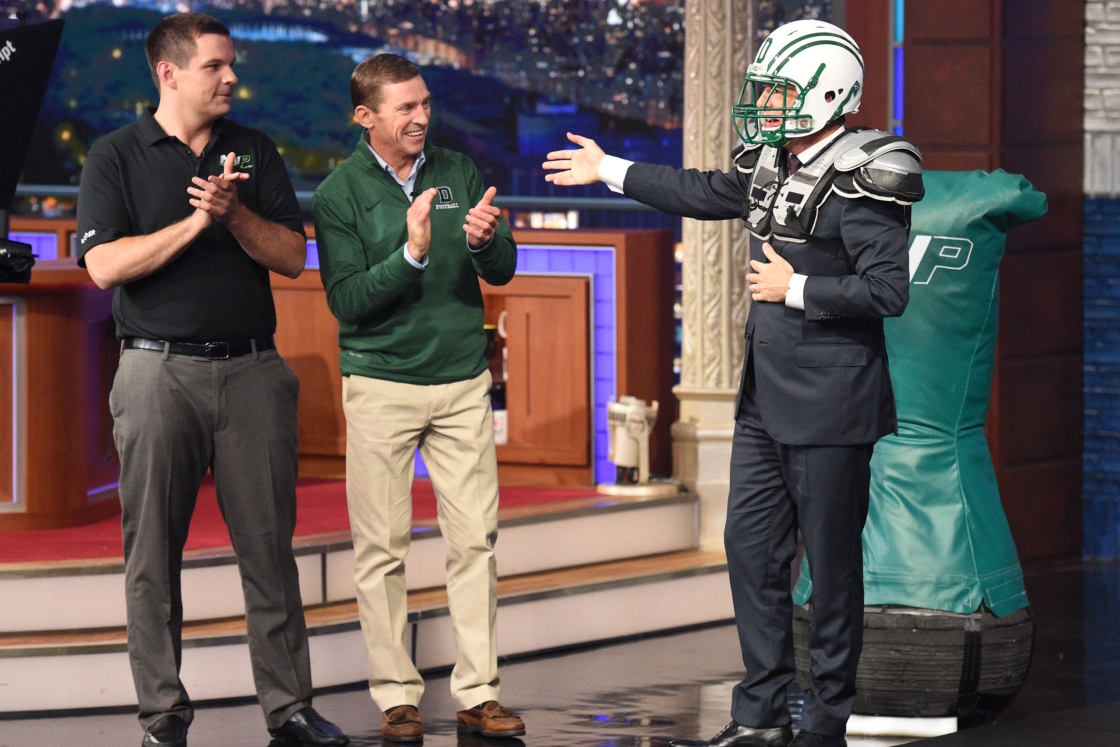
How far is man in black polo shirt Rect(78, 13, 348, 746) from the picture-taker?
402 cm

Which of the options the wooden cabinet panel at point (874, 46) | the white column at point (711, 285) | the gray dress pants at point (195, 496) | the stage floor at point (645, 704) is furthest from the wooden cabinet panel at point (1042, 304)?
the gray dress pants at point (195, 496)

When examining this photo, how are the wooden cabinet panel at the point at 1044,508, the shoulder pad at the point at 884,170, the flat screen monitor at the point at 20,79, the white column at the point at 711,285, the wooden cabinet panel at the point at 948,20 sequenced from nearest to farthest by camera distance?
1. the shoulder pad at the point at 884,170
2. the flat screen monitor at the point at 20,79
3. the white column at the point at 711,285
4. the wooden cabinet panel at the point at 948,20
5. the wooden cabinet panel at the point at 1044,508

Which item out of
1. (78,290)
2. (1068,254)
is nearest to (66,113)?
(78,290)

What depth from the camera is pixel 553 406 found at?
6191mm

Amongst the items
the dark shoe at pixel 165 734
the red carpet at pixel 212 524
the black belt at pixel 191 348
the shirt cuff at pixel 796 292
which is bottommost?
the dark shoe at pixel 165 734

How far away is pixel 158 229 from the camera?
4.05 meters

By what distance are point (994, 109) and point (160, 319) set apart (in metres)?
3.31

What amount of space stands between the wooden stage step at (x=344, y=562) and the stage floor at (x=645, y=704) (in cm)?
33

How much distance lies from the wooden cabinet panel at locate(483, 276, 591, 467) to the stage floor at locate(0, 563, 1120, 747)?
96 centimetres

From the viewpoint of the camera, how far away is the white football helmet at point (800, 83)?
3.65m

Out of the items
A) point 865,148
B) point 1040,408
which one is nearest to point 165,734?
point 865,148

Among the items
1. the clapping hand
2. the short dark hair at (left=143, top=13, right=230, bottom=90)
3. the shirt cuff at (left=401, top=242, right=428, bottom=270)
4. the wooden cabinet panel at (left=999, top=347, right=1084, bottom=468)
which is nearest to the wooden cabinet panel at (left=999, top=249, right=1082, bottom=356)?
the wooden cabinet panel at (left=999, top=347, right=1084, bottom=468)

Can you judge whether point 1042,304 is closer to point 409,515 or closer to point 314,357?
point 314,357

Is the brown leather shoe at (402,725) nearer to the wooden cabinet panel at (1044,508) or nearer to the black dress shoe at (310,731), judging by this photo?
the black dress shoe at (310,731)
